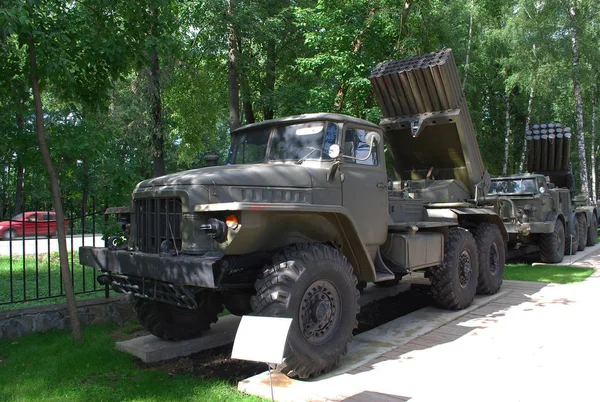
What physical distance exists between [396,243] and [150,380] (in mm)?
3226

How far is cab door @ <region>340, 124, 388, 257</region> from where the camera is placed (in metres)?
5.41

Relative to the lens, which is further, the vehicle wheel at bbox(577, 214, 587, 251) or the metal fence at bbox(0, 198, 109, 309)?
the vehicle wheel at bbox(577, 214, 587, 251)

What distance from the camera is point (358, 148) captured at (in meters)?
5.69

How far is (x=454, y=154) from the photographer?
26.7 feet

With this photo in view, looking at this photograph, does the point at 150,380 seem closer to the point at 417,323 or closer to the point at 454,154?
the point at 417,323

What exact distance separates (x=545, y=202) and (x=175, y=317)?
9.68 meters

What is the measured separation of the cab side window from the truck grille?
1965 millimetres

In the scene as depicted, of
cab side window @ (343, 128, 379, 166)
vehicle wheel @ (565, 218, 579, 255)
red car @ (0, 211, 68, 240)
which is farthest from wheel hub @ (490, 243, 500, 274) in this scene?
red car @ (0, 211, 68, 240)

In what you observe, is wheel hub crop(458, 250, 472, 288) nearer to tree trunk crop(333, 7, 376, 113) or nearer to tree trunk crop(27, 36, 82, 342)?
tree trunk crop(27, 36, 82, 342)

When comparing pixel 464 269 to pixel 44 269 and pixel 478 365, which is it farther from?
pixel 44 269

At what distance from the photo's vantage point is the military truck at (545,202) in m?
11.2

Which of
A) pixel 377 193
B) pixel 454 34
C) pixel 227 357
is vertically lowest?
pixel 227 357

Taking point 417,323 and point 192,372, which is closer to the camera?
point 192,372

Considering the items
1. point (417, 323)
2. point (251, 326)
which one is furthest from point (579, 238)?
point (251, 326)
